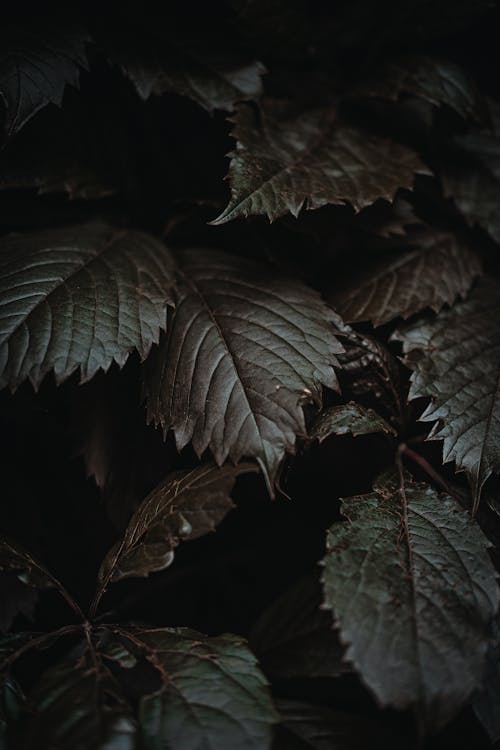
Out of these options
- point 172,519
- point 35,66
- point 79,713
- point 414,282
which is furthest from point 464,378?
point 35,66

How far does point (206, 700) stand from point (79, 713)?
114 millimetres

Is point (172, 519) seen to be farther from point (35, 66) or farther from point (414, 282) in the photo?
point (35, 66)

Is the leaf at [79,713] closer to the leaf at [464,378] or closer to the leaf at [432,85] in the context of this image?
the leaf at [464,378]

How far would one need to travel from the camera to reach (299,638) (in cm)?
80

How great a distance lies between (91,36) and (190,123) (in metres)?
0.25

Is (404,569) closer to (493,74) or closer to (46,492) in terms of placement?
(46,492)

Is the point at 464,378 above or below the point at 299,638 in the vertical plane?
above

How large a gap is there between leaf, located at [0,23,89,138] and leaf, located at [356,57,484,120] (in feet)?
1.48

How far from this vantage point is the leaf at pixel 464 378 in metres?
0.74

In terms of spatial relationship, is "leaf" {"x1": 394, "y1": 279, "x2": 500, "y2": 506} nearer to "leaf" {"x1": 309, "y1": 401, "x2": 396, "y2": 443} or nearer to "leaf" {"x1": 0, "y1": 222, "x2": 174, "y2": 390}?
"leaf" {"x1": 309, "y1": 401, "x2": 396, "y2": 443}

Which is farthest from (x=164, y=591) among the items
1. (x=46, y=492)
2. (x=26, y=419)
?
(x=26, y=419)

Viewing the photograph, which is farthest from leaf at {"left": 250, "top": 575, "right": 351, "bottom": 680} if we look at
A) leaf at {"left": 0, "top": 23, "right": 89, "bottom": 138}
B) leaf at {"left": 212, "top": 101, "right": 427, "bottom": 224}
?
leaf at {"left": 0, "top": 23, "right": 89, "bottom": 138}

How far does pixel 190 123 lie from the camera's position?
1134 mm

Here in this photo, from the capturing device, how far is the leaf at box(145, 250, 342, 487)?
0.69 metres
